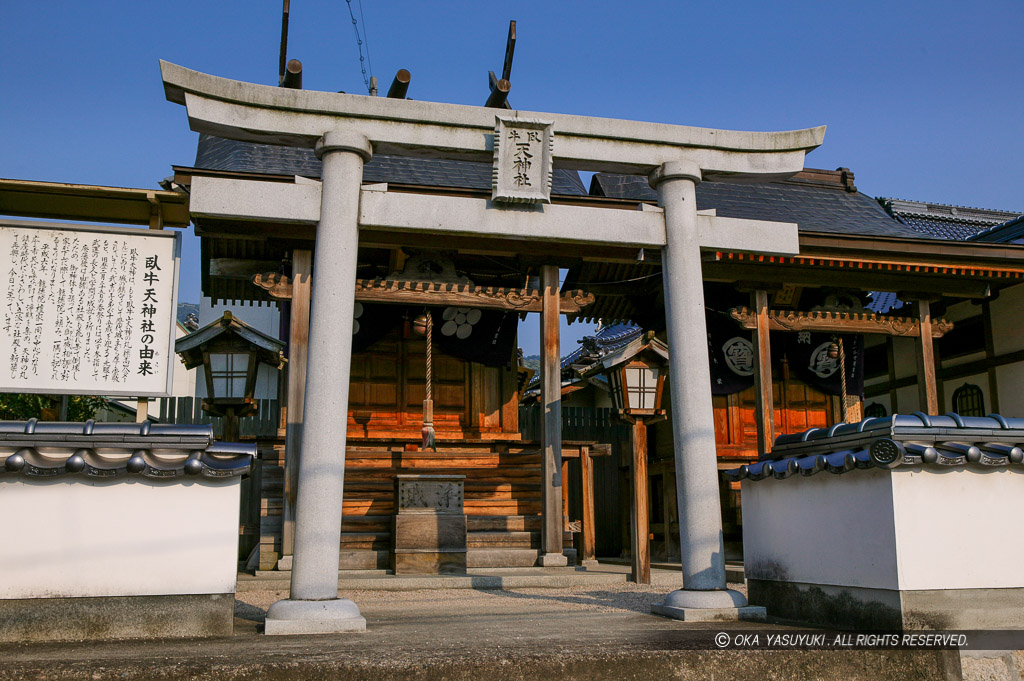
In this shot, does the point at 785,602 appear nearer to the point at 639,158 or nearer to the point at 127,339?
the point at 639,158

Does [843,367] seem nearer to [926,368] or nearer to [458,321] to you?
[926,368]

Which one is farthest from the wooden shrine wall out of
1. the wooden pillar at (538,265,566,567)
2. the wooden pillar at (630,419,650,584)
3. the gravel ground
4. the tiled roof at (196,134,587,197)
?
the gravel ground

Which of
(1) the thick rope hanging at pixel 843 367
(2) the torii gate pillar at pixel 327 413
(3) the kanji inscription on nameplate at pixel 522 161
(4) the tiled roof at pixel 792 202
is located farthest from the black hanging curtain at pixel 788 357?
(2) the torii gate pillar at pixel 327 413

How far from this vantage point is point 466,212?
7102mm

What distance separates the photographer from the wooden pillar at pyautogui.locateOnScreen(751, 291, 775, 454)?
Answer: 42.0 ft

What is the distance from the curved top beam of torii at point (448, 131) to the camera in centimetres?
677

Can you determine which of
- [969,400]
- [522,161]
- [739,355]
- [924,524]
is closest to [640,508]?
[924,524]

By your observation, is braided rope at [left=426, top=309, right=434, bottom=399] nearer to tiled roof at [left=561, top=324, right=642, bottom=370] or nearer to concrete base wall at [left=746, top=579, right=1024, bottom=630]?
tiled roof at [left=561, top=324, right=642, bottom=370]

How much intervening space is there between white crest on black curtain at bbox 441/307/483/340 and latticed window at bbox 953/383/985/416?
9.94 m

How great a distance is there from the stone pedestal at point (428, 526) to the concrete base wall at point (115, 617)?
4660 mm

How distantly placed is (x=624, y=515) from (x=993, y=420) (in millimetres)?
12070

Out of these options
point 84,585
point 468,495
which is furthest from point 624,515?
point 84,585

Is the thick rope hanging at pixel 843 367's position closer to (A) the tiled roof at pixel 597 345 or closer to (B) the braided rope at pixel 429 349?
(A) the tiled roof at pixel 597 345

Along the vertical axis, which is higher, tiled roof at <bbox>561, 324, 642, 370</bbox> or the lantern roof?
tiled roof at <bbox>561, 324, 642, 370</bbox>
